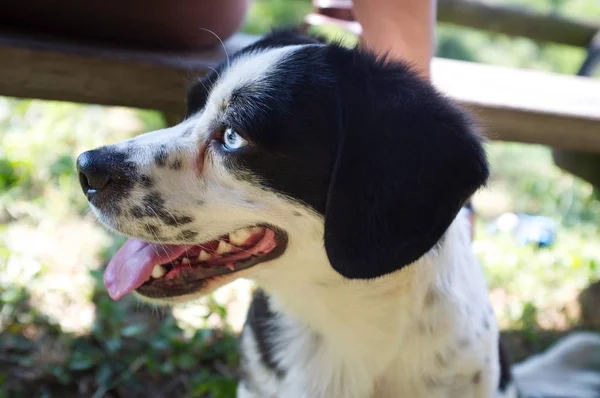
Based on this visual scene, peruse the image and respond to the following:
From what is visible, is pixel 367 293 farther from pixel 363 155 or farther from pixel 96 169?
pixel 96 169

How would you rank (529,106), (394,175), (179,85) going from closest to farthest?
(394,175), (179,85), (529,106)

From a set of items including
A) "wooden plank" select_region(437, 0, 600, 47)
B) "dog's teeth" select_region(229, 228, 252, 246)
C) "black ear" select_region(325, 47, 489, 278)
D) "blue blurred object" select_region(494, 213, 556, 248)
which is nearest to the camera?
"black ear" select_region(325, 47, 489, 278)

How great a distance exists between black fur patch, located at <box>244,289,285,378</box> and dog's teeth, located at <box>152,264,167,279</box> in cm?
40

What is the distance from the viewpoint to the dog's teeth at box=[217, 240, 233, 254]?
1623 millimetres

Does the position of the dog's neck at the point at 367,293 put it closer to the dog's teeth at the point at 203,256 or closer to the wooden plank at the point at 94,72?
the dog's teeth at the point at 203,256

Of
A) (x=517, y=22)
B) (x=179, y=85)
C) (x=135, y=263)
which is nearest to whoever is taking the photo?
(x=135, y=263)

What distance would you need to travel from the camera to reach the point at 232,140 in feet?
5.14

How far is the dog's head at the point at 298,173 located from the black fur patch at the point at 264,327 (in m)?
0.36

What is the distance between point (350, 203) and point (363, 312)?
1.13ft

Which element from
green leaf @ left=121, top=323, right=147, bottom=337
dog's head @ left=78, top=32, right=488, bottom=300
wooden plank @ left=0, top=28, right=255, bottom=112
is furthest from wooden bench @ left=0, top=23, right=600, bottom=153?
green leaf @ left=121, top=323, right=147, bottom=337

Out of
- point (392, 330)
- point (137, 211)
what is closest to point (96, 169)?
point (137, 211)

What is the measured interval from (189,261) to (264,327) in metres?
0.41

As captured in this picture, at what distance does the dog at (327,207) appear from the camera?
1487 mm

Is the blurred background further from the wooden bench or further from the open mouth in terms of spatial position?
the open mouth
